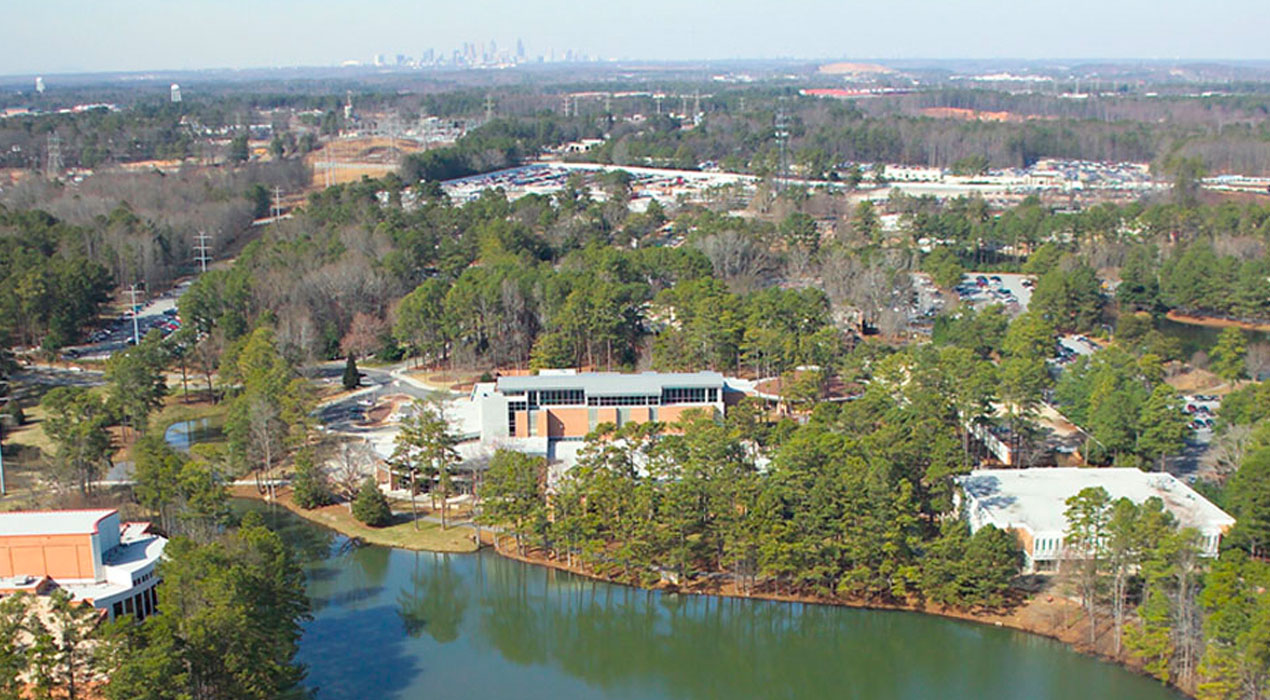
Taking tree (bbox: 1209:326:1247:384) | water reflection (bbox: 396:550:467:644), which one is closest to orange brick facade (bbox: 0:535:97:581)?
water reflection (bbox: 396:550:467:644)

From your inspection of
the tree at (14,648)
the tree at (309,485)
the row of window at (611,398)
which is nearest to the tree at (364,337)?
the row of window at (611,398)

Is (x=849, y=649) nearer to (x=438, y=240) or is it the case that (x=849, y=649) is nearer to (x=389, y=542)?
(x=389, y=542)

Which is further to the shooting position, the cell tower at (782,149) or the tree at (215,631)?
the cell tower at (782,149)

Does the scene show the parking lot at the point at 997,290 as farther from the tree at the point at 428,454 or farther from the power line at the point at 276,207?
the power line at the point at 276,207

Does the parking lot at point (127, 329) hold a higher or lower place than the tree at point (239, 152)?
lower

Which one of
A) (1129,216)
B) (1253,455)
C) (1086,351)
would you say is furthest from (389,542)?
(1129,216)

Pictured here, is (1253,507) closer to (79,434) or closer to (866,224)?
(79,434)

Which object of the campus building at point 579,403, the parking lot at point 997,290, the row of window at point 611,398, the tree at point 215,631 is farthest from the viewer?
the parking lot at point 997,290
